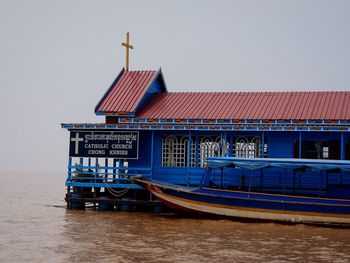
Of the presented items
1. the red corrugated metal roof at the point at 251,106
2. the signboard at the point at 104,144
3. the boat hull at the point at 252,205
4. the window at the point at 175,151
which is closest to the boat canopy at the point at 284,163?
the boat hull at the point at 252,205

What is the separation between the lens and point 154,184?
1030 inches

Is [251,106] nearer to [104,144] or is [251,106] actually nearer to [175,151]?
[175,151]

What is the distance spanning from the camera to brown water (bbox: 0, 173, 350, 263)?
17641mm

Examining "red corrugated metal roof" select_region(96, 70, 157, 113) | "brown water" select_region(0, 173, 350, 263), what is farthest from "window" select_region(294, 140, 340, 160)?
"red corrugated metal roof" select_region(96, 70, 157, 113)

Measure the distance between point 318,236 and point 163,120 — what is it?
10.3 meters

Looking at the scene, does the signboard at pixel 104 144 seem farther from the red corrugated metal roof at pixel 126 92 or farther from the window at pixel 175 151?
the red corrugated metal roof at pixel 126 92

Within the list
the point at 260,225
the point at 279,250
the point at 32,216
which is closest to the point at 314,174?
the point at 260,225

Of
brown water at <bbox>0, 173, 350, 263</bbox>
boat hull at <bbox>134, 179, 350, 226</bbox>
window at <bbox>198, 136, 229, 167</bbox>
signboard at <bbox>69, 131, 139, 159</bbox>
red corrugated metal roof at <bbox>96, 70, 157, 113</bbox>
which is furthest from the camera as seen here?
red corrugated metal roof at <bbox>96, 70, 157, 113</bbox>

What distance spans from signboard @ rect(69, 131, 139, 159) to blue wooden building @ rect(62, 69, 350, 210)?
0.15 feet

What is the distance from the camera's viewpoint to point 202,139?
29.2 metres

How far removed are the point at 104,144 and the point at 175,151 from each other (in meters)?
3.40

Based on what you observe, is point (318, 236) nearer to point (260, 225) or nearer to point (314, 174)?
point (260, 225)

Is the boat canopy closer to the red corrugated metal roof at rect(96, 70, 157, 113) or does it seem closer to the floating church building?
the floating church building

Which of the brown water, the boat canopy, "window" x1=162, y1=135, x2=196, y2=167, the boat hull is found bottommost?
the brown water
